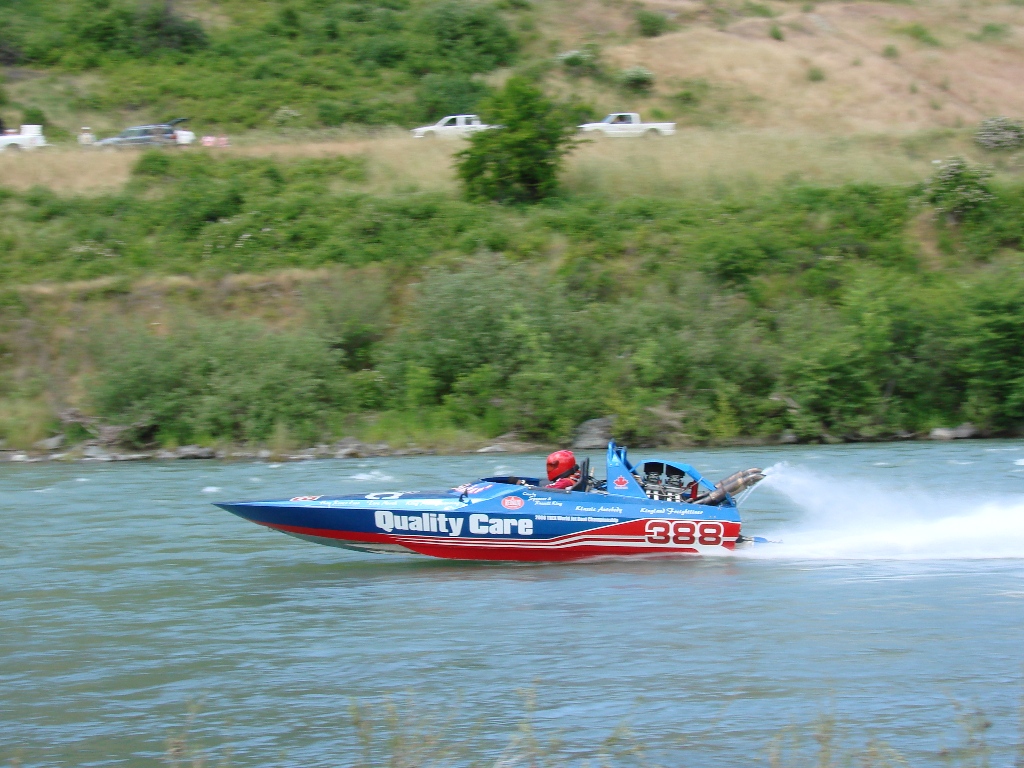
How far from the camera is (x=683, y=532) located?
40.0 feet

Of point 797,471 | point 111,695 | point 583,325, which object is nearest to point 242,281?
point 583,325

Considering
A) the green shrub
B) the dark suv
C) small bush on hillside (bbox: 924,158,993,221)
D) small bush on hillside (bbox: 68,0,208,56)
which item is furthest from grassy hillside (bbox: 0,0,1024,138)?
the green shrub

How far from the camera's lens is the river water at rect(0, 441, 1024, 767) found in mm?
7211

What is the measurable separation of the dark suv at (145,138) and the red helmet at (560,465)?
2967 cm

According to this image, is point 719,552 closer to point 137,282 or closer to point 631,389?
point 631,389

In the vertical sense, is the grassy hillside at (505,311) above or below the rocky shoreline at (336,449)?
above

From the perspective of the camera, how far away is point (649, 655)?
9.01 m

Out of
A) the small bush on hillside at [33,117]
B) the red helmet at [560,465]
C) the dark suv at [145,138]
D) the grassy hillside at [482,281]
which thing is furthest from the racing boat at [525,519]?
the small bush on hillside at [33,117]

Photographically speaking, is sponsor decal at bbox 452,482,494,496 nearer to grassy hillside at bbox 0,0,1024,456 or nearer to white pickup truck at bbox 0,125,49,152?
grassy hillside at bbox 0,0,1024,456

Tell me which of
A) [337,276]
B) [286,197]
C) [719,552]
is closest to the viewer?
[719,552]

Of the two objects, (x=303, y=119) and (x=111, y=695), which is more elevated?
(x=303, y=119)

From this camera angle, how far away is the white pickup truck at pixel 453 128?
3925 cm

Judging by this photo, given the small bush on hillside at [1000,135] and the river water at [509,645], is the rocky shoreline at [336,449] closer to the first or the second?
the river water at [509,645]

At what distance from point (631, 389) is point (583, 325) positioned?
2.37m
